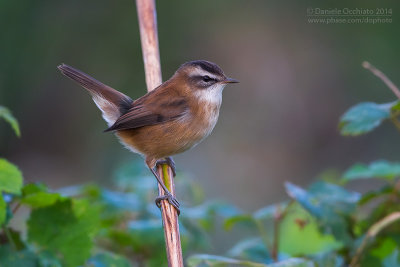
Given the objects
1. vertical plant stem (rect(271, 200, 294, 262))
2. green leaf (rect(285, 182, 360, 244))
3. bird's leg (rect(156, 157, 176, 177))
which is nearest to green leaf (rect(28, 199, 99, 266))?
vertical plant stem (rect(271, 200, 294, 262))

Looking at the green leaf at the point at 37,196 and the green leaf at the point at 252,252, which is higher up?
the green leaf at the point at 37,196

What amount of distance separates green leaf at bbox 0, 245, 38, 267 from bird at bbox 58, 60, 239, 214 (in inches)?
65.0

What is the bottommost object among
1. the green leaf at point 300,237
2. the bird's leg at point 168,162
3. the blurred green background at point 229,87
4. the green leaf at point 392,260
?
the green leaf at point 392,260

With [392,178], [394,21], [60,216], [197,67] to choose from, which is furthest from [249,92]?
[60,216]

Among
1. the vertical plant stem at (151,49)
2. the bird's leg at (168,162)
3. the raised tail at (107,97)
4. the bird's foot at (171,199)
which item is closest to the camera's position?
the bird's foot at (171,199)

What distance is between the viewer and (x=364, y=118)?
9.75ft

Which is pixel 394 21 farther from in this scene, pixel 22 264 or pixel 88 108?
pixel 22 264

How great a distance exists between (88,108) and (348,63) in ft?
15.0

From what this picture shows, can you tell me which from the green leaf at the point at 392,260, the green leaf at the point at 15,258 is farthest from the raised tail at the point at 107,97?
the green leaf at the point at 392,260

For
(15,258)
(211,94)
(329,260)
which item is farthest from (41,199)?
(211,94)

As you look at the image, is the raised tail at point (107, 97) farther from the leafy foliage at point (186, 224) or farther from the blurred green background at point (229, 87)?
the blurred green background at point (229, 87)

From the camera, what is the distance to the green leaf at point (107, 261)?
103 inches

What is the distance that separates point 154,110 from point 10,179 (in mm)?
1868

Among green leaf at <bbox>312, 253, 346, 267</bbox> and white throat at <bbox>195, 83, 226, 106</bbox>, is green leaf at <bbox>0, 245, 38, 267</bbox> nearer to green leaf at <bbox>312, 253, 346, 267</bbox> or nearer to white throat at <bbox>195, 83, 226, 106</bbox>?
green leaf at <bbox>312, 253, 346, 267</bbox>
